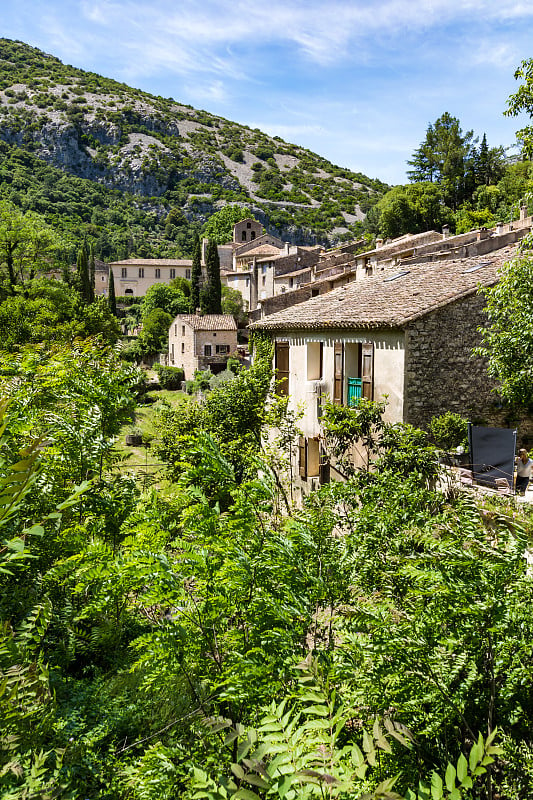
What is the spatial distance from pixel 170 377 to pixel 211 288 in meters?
12.1

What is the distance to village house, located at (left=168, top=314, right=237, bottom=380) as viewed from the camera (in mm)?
41906

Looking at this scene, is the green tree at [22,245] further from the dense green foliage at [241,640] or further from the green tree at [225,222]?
the green tree at [225,222]

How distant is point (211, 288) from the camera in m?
50.9

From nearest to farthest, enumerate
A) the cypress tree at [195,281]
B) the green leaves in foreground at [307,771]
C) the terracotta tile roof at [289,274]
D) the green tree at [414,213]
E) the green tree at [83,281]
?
the green leaves in foreground at [307,771], the terracotta tile roof at [289,274], the green tree at [83,281], the green tree at [414,213], the cypress tree at [195,281]

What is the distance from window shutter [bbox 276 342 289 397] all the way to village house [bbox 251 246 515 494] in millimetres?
577

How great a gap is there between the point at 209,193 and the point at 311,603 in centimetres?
15225

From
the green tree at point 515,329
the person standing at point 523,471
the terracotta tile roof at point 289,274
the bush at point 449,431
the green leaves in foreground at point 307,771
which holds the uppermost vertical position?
the terracotta tile roof at point 289,274

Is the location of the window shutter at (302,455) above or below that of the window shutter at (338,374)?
below

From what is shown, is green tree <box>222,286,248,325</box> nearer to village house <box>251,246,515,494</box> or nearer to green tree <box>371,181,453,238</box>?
green tree <box>371,181,453,238</box>

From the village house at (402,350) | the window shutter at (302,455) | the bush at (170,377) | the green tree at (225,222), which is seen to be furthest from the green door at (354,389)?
the green tree at (225,222)

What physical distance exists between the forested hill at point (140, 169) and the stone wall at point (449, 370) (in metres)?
89.6

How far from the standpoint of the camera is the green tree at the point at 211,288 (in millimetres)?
50719

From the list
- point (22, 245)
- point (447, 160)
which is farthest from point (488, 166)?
point (22, 245)

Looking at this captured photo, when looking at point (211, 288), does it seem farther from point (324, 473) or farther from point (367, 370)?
point (367, 370)
